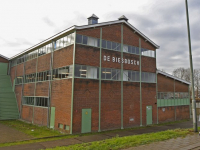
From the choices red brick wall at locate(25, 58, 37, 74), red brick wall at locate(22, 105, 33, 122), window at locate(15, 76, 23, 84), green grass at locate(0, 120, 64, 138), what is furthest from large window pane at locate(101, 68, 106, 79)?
window at locate(15, 76, 23, 84)

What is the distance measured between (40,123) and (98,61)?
33.6 feet

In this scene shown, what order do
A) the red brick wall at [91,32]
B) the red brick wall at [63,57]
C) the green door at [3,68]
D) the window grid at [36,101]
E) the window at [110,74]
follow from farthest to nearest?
the green door at [3,68] < the window grid at [36,101] < the window at [110,74] < the red brick wall at [91,32] < the red brick wall at [63,57]

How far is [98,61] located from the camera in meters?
19.3

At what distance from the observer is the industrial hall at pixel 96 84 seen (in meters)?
17.8

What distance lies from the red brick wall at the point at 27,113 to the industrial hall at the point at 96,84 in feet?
0.36

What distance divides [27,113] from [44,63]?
310 inches

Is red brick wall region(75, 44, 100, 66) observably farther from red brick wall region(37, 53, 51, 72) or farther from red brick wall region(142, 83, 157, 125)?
red brick wall region(142, 83, 157, 125)

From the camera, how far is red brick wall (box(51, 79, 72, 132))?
17344 mm

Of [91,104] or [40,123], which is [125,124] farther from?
[40,123]

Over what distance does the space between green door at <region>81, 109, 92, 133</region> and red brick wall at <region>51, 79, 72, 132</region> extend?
1.35 meters

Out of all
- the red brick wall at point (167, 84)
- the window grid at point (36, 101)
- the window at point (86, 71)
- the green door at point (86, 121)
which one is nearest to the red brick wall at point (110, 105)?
the window at point (86, 71)

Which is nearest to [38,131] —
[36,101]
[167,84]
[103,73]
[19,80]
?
[36,101]

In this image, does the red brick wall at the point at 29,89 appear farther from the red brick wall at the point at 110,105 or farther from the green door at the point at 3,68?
the red brick wall at the point at 110,105

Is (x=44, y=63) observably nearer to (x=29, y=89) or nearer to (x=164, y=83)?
(x=29, y=89)
